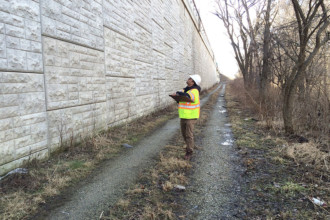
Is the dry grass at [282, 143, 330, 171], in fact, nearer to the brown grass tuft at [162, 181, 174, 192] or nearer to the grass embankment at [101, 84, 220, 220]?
the grass embankment at [101, 84, 220, 220]

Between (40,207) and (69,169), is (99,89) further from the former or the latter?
(40,207)

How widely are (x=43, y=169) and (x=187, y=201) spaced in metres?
2.58

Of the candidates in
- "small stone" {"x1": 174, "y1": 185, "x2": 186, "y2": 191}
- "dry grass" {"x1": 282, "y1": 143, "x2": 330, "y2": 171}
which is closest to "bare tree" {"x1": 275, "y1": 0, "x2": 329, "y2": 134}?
"dry grass" {"x1": 282, "y1": 143, "x2": 330, "y2": 171}

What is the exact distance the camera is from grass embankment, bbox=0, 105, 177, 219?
2.82 metres

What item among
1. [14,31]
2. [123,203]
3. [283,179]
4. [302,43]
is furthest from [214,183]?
[302,43]

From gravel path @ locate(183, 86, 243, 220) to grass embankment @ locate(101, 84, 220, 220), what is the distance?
0.60 ft

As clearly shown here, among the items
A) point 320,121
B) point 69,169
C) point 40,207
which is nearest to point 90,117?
point 69,169

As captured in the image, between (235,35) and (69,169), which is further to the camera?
(235,35)

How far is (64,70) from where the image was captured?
182 inches

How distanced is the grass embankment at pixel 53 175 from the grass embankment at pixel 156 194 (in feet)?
3.33

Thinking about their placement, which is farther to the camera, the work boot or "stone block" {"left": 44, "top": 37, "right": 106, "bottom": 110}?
the work boot

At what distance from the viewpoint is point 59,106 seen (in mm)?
4504

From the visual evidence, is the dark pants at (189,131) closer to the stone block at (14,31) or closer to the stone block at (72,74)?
the stone block at (72,74)

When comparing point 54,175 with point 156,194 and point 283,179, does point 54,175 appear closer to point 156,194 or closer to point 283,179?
point 156,194
